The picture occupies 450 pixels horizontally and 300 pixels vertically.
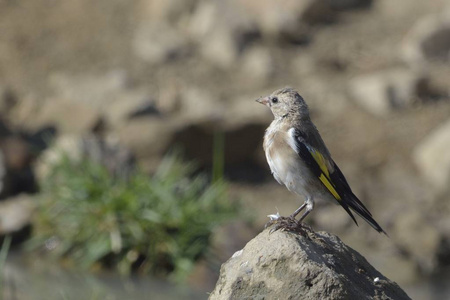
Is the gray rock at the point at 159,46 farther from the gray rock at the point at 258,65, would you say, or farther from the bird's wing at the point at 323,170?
the bird's wing at the point at 323,170

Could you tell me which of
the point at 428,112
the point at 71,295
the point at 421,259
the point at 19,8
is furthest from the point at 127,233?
the point at 19,8

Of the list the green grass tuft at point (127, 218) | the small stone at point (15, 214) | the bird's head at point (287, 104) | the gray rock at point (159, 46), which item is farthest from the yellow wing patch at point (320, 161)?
the gray rock at point (159, 46)

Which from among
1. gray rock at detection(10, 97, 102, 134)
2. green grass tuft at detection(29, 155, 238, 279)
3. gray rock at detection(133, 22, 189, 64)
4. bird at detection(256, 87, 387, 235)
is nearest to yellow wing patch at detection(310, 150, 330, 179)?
bird at detection(256, 87, 387, 235)

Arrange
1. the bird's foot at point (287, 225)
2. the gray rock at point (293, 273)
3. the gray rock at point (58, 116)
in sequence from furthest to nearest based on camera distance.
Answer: the gray rock at point (58, 116)
the bird's foot at point (287, 225)
the gray rock at point (293, 273)

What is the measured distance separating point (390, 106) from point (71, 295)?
6567 mm

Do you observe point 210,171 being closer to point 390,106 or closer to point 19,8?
point 390,106

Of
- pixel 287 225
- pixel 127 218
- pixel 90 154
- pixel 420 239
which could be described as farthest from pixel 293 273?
pixel 90 154

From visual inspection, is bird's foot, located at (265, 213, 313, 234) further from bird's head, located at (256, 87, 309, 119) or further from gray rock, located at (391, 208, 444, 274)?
gray rock, located at (391, 208, 444, 274)

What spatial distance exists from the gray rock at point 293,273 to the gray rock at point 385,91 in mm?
8996

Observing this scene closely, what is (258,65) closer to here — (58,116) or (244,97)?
(244,97)

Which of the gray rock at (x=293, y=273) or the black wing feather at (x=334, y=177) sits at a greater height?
the black wing feather at (x=334, y=177)

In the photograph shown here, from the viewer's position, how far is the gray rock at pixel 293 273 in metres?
5.50

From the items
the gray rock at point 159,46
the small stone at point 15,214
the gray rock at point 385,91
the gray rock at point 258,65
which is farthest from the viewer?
the gray rock at point 159,46

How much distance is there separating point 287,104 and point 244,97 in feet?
26.3
